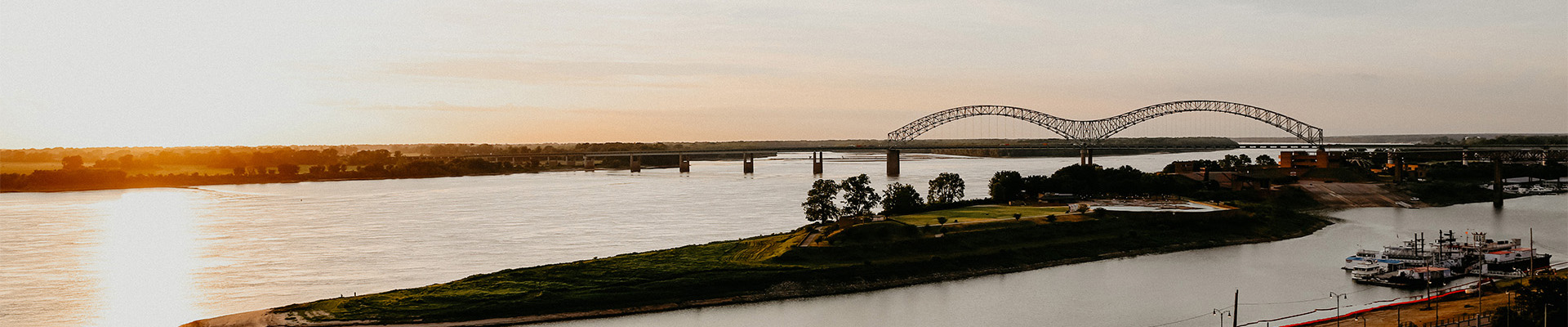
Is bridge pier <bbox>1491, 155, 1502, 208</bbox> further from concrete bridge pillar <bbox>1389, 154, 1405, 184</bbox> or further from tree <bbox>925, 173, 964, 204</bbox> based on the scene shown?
tree <bbox>925, 173, 964, 204</bbox>

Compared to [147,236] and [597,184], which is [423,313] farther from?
[597,184]

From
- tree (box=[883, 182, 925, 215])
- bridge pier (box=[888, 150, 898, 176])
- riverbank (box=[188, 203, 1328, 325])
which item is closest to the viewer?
riverbank (box=[188, 203, 1328, 325])

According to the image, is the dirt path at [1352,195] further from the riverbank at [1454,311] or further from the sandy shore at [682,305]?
the riverbank at [1454,311]

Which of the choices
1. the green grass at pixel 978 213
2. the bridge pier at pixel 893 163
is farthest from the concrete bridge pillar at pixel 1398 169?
the bridge pier at pixel 893 163

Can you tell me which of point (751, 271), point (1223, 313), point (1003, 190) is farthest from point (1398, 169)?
point (751, 271)

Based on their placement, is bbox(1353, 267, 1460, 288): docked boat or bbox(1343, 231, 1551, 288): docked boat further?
bbox(1343, 231, 1551, 288): docked boat

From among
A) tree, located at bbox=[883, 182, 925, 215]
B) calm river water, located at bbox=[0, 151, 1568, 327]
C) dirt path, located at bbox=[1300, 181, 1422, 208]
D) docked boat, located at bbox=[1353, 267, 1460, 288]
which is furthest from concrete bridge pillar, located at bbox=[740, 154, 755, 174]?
docked boat, located at bbox=[1353, 267, 1460, 288]

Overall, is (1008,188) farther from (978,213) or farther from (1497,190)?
(1497,190)
